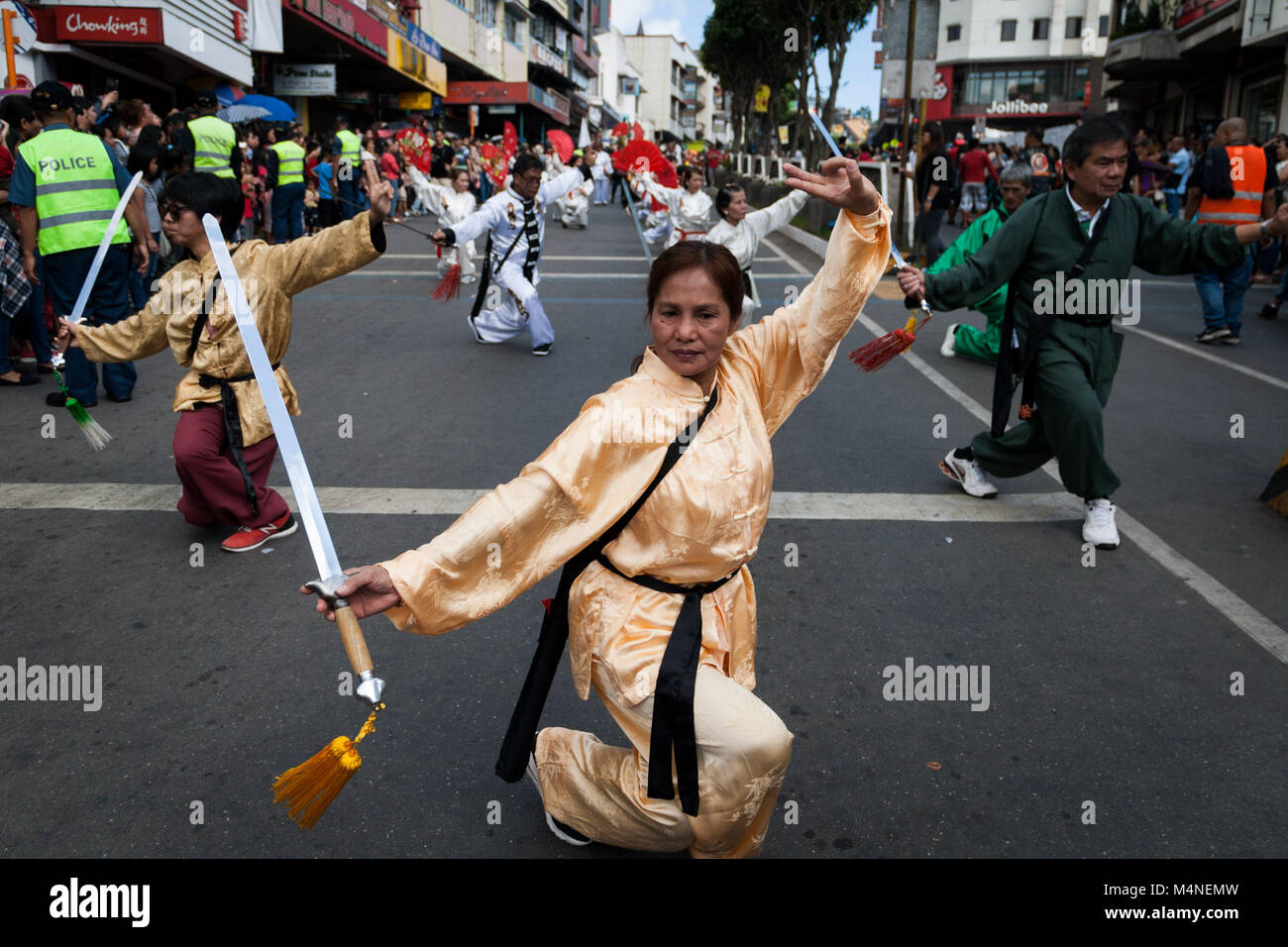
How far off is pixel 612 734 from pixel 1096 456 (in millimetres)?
2694

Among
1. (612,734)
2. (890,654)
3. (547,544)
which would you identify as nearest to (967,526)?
(890,654)

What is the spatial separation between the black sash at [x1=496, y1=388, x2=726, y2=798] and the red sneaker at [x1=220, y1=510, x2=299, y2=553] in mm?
2525

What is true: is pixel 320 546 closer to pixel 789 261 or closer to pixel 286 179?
pixel 286 179

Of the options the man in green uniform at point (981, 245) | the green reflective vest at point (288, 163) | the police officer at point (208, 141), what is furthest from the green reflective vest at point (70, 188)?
the green reflective vest at point (288, 163)

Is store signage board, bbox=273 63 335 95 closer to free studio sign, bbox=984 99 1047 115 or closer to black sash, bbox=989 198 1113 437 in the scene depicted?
black sash, bbox=989 198 1113 437

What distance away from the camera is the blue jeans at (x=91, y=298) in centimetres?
684

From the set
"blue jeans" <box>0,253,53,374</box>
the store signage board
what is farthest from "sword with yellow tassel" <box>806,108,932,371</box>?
the store signage board

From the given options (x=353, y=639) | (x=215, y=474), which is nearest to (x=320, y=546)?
(x=353, y=639)

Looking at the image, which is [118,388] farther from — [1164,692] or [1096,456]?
[1164,692]

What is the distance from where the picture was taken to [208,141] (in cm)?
1023

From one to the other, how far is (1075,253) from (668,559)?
314 cm

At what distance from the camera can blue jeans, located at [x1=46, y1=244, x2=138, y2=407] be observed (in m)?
6.84

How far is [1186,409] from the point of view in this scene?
7164 mm
